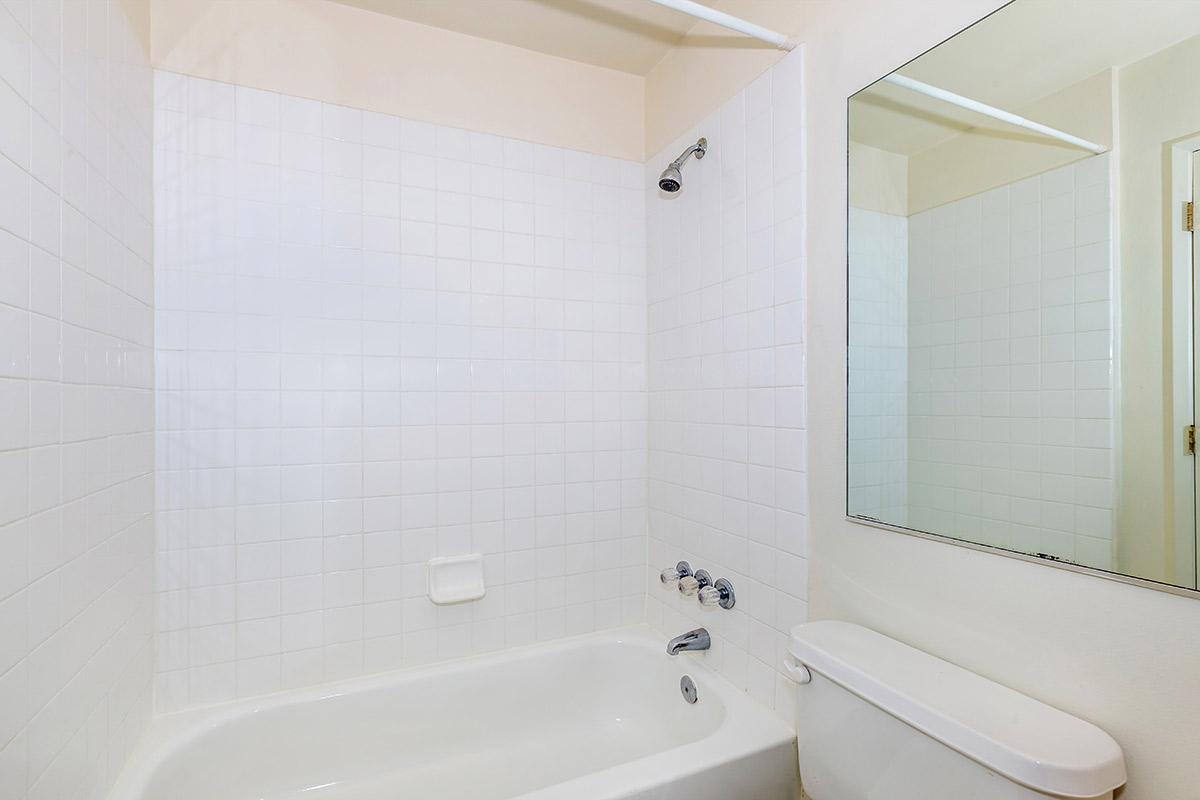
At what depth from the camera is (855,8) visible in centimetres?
133

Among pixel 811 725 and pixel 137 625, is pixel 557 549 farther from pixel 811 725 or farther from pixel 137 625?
pixel 137 625

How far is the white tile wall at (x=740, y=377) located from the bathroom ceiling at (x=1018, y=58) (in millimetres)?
248

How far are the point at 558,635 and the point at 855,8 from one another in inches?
80.6

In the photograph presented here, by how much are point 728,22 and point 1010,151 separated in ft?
2.32

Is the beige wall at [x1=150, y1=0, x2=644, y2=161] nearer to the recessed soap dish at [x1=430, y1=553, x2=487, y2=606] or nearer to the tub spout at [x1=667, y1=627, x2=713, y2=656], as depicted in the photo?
the recessed soap dish at [x1=430, y1=553, x2=487, y2=606]

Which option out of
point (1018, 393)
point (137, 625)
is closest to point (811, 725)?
point (1018, 393)

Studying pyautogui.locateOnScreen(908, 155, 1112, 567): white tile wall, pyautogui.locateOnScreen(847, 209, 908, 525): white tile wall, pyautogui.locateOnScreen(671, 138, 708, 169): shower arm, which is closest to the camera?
pyautogui.locateOnScreen(908, 155, 1112, 567): white tile wall

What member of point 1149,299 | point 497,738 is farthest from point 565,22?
point 497,738

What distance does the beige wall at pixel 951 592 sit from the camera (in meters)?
0.85

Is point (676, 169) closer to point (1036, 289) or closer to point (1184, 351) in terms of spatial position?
point (1036, 289)

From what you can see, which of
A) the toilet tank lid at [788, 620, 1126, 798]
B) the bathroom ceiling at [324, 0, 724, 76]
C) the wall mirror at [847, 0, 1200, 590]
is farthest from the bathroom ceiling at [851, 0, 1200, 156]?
the toilet tank lid at [788, 620, 1126, 798]

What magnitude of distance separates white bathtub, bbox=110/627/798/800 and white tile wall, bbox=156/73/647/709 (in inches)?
3.8

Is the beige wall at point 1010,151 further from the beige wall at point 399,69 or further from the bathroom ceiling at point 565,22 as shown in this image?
the beige wall at point 399,69

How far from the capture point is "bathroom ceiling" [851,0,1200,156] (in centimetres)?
89
